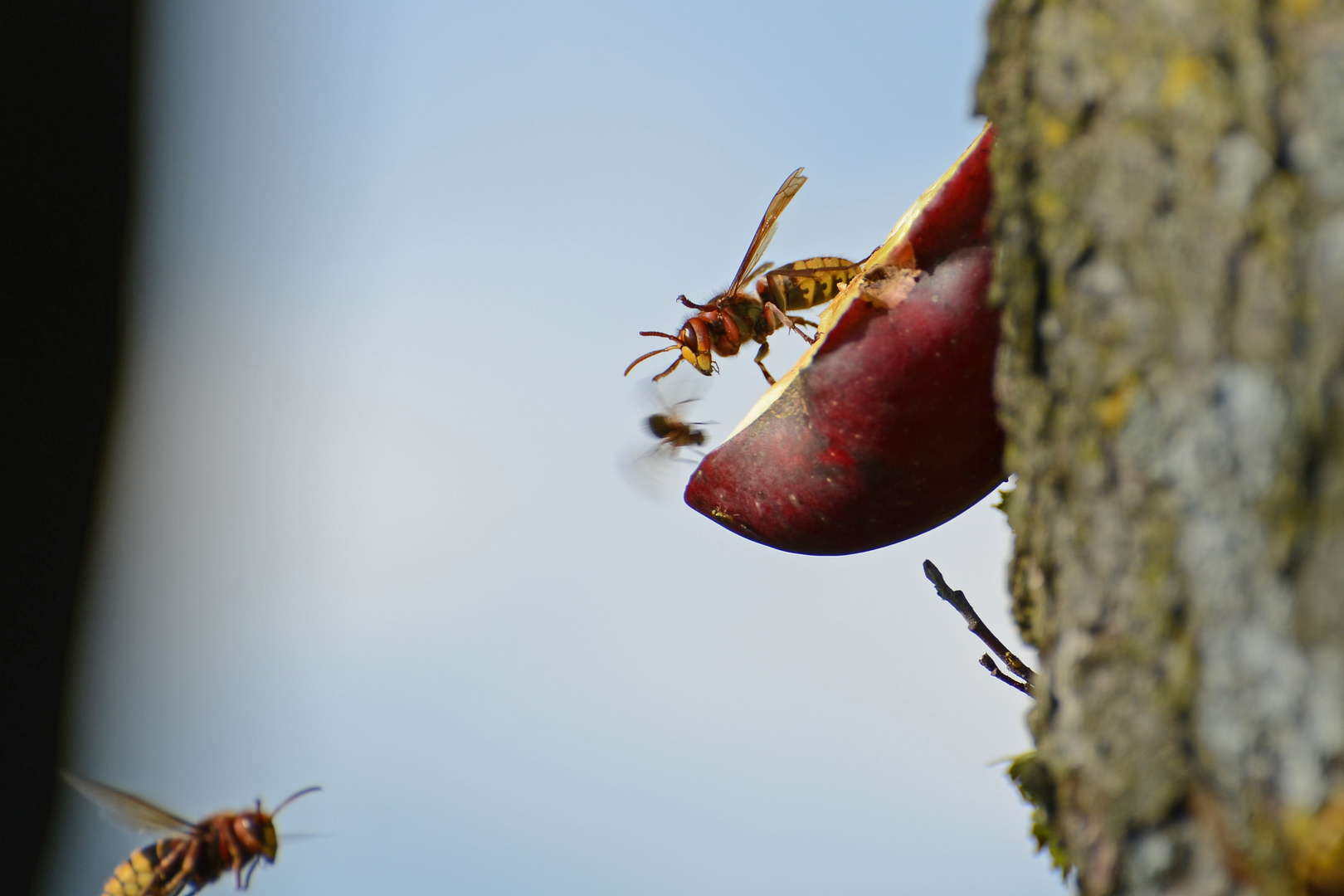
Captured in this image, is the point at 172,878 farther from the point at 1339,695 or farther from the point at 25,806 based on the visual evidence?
the point at 1339,695

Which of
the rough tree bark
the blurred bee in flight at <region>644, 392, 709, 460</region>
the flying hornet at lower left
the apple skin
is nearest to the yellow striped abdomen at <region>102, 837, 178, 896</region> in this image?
the flying hornet at lower left

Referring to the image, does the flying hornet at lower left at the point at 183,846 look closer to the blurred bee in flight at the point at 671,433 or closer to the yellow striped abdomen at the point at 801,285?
the blurred bee in flight at the point at 671,433

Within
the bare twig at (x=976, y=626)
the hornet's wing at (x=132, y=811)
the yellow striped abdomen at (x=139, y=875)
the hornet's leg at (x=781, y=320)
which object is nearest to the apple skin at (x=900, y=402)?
the bare twig at (x=976, y=626)

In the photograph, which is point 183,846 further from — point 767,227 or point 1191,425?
point 1191,425

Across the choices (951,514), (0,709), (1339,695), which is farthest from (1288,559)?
(0,709)

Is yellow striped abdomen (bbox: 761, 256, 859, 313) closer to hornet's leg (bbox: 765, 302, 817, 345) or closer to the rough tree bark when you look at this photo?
hornet's leg (bbox: 765, 302, 817, 345)

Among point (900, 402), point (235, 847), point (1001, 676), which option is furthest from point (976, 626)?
point (235, 847)
